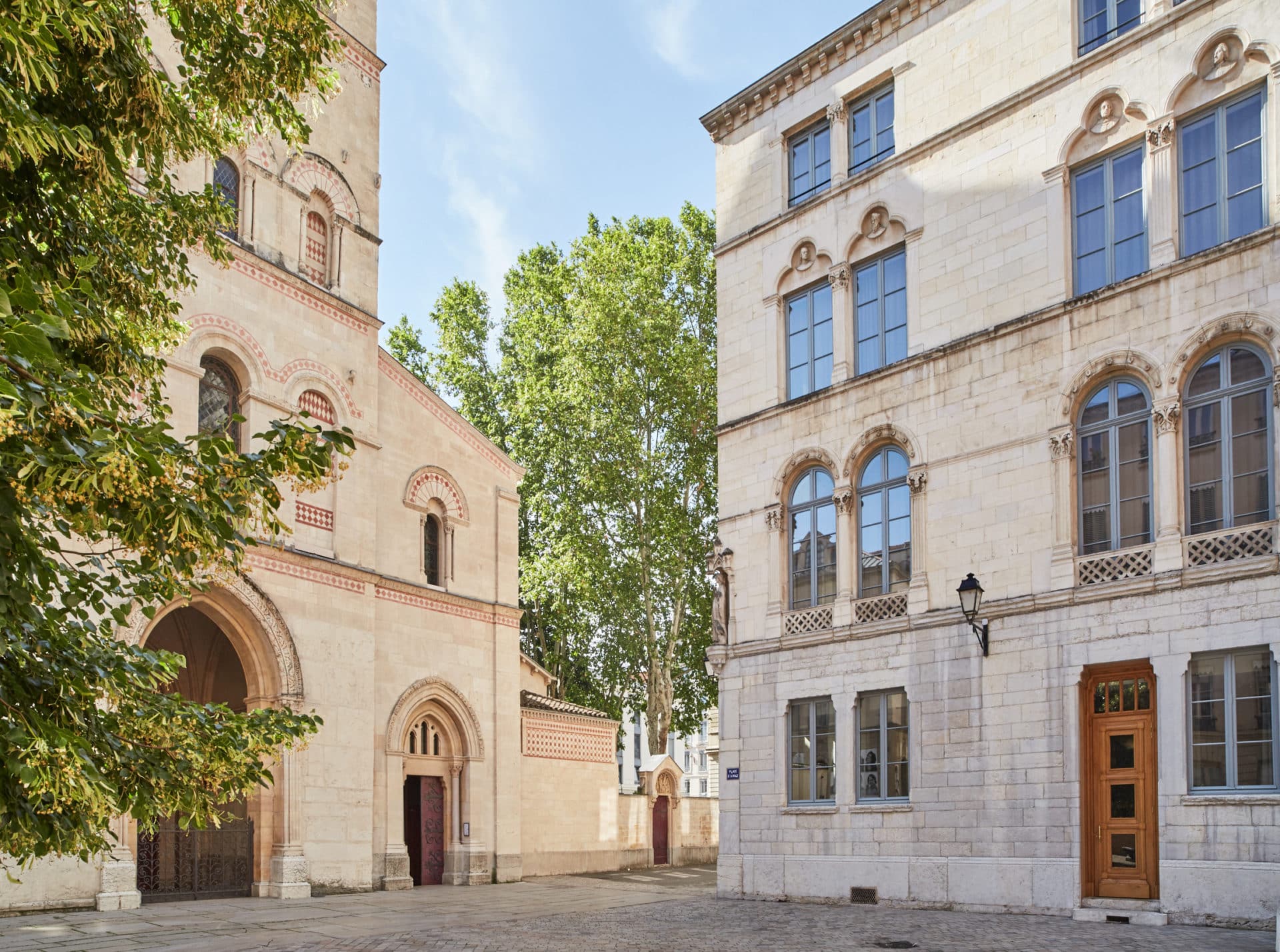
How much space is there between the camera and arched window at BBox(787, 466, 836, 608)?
2073 cm

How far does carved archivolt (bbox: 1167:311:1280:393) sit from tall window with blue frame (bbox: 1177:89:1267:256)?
109 centimetres

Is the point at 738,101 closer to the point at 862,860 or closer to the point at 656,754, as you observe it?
the point at 862,860

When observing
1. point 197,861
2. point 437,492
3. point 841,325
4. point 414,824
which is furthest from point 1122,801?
point 437,492

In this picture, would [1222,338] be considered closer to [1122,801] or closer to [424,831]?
[1122,801]

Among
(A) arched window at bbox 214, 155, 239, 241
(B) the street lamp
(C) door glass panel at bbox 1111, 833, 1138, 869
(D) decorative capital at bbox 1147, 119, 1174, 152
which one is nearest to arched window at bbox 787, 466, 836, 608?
(B) the street lamp

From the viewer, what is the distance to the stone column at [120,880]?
18.9 meters

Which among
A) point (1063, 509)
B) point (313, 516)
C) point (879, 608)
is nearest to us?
point (1063, 509)

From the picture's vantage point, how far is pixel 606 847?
31.8 metres

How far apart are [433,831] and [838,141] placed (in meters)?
16.0

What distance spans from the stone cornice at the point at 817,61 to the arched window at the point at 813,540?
700 centimetres

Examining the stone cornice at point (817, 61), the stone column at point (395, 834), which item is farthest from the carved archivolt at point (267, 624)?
the stone cornice at point (817, 61)

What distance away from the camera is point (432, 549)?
27516 mm

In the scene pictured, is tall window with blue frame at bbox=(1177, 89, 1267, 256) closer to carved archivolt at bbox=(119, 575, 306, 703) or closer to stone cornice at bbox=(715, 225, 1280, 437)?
stone cornice at bbox=(715, 225, 1280, 437)

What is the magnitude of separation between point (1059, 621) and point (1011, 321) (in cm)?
440
